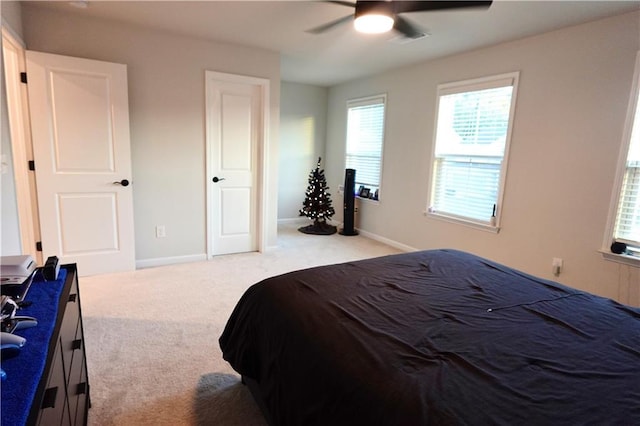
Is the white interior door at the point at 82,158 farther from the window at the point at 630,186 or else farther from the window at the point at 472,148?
the window at the point at 630,186

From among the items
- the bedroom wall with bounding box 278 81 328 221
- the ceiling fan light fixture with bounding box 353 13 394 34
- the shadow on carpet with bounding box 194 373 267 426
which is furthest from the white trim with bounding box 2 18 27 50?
the bedroom wall with bounding box 278 81 328 221

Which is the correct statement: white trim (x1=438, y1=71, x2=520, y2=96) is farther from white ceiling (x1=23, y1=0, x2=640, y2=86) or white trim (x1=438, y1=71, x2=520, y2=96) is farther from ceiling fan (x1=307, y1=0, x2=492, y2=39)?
ceiling fan (x1=307, y1=0, x2=492, y2=39)

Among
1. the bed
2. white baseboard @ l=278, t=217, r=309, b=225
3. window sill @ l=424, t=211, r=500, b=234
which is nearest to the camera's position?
the bed

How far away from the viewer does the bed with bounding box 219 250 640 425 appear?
38.9 inches

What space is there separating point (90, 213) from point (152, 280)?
901 mm

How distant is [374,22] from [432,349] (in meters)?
2.09

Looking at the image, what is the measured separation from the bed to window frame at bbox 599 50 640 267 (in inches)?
59.3

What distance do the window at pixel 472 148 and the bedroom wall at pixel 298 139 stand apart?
2.54 metres

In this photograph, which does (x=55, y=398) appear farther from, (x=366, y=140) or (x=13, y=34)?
(x=366, y=140)

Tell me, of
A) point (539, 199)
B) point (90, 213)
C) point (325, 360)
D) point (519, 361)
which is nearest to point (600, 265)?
point (539, 199)

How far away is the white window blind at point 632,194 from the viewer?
8.93 ft

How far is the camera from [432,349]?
122 cm

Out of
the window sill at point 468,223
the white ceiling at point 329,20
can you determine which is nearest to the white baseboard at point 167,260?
the white ceiling at point 329,20

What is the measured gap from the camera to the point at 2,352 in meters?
0.93
